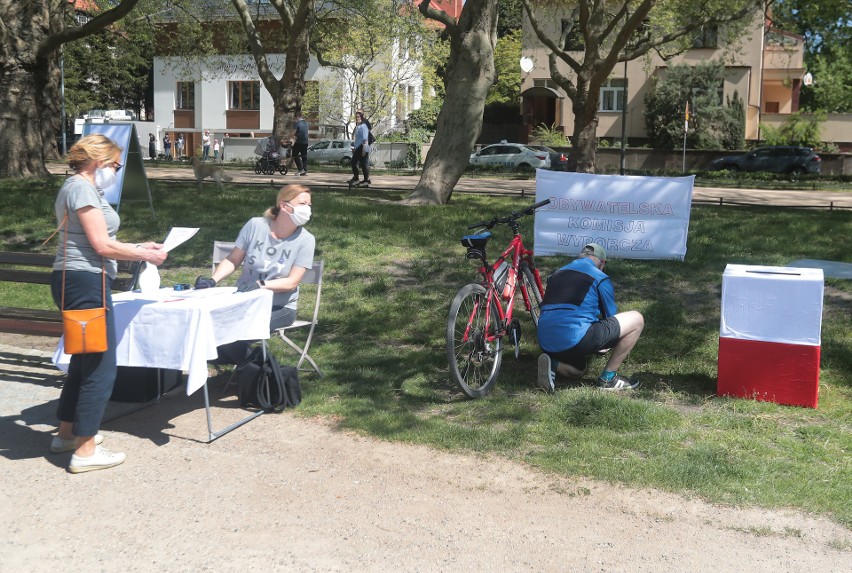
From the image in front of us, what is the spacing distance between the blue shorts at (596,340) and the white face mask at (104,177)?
343 cm

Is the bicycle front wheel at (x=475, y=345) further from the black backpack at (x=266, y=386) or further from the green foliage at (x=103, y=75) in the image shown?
the green foliage at (x=103, y=75)

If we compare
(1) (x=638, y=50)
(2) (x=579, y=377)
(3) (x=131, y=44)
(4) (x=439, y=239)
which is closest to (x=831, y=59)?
(1) (x=638, y=50)

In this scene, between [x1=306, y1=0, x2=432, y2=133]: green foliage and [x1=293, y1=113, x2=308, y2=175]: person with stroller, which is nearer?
[x1=293, y1=113, x2=308, y2=175]: person with stroller

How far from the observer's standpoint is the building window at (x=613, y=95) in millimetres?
52344

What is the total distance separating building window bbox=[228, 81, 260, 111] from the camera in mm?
60344

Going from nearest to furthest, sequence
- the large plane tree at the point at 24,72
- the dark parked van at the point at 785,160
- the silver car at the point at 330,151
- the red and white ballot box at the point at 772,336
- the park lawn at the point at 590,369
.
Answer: the park lawn at the point at 590,369, the red and white ballot box at the point at 772,336, the large plane tree at the point at 24,72, the dark parked van at the point at 785,160, the silver car at the point at 330,151

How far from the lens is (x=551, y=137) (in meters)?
49.6

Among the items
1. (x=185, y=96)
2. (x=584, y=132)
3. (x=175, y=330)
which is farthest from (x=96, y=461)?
(x=185, y=96)

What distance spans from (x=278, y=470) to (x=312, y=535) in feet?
3.13

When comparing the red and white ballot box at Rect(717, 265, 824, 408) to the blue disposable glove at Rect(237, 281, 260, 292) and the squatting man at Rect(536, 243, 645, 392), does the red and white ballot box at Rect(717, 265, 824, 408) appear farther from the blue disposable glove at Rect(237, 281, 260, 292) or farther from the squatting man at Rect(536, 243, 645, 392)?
the blue disposable glove at Rect(237, 281, 260, 292)

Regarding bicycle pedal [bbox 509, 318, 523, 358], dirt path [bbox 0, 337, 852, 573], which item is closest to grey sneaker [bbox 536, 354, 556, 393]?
bicycle pedal [bbox 509, 318, 523, 358]

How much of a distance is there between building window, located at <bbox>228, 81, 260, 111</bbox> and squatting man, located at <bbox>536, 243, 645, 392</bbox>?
5560 cm

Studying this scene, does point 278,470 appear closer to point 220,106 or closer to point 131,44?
point 131,44

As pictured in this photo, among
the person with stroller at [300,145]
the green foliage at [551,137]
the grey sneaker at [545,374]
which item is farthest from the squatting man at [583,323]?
the green foliage at [551,137]
